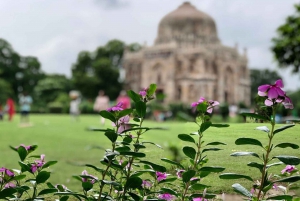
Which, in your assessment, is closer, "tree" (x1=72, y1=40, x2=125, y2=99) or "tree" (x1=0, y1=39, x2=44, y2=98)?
"tree" (x1=0, y1=39, x2=44, y2=98)

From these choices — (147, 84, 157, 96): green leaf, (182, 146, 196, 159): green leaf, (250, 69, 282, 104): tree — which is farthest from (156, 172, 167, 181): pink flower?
(250, 69, 282, 104): tree

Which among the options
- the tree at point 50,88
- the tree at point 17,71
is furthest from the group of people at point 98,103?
the tree at point 50,88

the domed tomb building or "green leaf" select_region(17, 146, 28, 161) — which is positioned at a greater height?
the domed tomb building

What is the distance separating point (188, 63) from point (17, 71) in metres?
10.6

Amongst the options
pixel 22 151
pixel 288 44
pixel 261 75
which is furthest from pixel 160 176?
pixel 261 75

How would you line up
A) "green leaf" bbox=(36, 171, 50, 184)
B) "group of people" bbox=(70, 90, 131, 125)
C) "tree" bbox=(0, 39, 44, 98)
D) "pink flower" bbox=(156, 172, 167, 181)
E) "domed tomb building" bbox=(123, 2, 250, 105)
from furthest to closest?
"domed tomb building" bbox=(123, 2, 250, 105), "tree" bbox=(0, 39, 44, 98), "group of people" bbox=(70, 90, 131, 125), "pink flower" bbox=(156, 172, 167, 181), "green leaf" bbox=(36, 171, 50, 184)

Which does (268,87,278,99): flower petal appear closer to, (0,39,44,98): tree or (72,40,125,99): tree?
(0,39,44,98): tree

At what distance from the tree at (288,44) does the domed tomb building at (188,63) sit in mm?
13051

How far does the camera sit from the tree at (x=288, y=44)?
45.5 feet

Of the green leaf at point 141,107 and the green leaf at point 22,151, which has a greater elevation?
the green leaf at point 141,107

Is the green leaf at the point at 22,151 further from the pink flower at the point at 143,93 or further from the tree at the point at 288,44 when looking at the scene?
the tree at the point at 288,44

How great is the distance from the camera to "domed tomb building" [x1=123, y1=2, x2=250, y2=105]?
2823 centimetres

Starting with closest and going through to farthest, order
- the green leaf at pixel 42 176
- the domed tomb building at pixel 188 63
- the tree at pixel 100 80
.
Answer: the green leaf at pixel 42 176, the domed tomb building at pixel 188 63, the tree at pixel 100 80

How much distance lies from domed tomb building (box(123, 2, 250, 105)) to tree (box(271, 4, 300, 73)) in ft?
42.8
